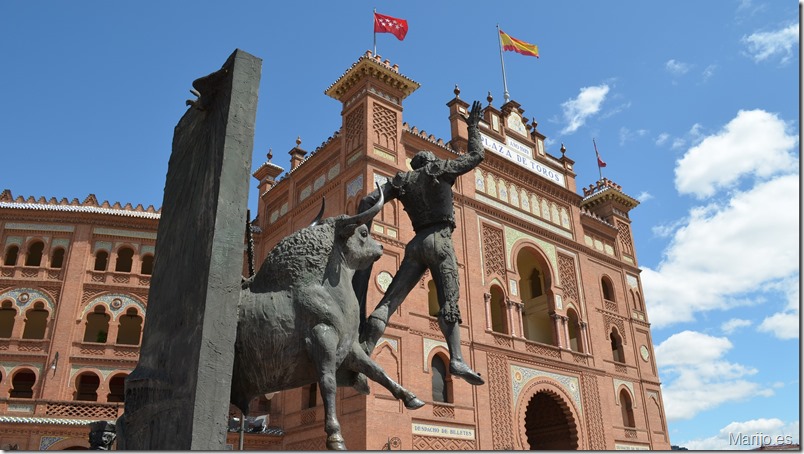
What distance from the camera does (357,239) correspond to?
11.9ft

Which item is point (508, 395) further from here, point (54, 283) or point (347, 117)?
point (54, 283)

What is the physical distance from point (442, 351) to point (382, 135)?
6751mm

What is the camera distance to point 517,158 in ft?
79.5

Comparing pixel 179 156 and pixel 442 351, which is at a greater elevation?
pixel 442 351

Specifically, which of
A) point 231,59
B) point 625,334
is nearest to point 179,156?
point 231,59

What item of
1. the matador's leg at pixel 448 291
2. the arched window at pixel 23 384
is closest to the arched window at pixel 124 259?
the arched window at pixel 23 384

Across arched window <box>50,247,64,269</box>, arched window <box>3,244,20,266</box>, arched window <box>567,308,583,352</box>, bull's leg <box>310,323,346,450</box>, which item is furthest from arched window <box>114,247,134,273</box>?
bull's leg <box>310,323,346,450</box>

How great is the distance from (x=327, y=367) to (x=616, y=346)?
2473 centimetres

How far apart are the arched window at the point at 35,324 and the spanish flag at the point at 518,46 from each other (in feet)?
62.0

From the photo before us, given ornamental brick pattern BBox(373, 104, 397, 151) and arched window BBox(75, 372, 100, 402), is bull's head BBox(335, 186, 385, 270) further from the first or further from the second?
arched window BBox(75, 372, 100, 402)

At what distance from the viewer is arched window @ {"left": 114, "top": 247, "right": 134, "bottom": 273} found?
23.6 metres

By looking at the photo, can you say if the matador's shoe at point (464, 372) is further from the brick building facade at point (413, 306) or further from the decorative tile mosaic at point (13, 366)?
the decorative tile mosaic at point (13, 366)

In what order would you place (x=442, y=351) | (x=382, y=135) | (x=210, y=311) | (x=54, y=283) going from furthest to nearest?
(x=54, y=283) < (x=382, y=135) < (x=442, y=351) < (x=210, y=311)

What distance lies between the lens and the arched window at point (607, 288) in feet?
87.0
